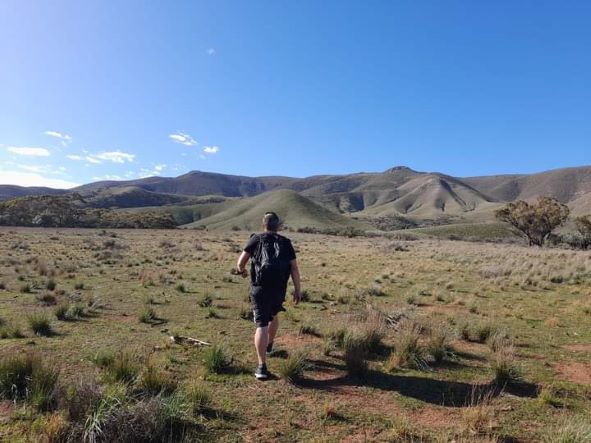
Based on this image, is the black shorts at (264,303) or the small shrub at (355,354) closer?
the black shorts at (264,303)

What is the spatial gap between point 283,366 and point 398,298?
940cm

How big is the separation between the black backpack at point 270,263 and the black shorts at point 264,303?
88mm

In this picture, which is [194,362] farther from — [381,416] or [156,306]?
[156,306]

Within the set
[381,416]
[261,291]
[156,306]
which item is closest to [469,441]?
[381,416]

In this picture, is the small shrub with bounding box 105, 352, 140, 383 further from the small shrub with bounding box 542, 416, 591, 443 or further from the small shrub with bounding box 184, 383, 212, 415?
the small shrub with bounding box 542, 416, 591, 443

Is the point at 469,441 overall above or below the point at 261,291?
below

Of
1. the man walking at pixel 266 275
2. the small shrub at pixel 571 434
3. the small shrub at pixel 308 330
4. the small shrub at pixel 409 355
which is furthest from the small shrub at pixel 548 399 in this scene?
the small shrub at pixel 308 330

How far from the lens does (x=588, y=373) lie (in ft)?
22.5

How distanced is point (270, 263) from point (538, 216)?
2411 inches

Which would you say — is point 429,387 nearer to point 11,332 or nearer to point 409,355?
point 409,355

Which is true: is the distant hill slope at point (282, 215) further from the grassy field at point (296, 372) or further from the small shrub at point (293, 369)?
the small shrub at point (293, 369)

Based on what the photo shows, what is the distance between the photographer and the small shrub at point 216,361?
241 inches

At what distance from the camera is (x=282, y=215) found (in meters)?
143

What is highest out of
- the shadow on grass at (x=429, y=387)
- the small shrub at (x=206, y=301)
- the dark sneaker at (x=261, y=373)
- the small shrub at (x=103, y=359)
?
the small shrub at (x=103, y=359)
